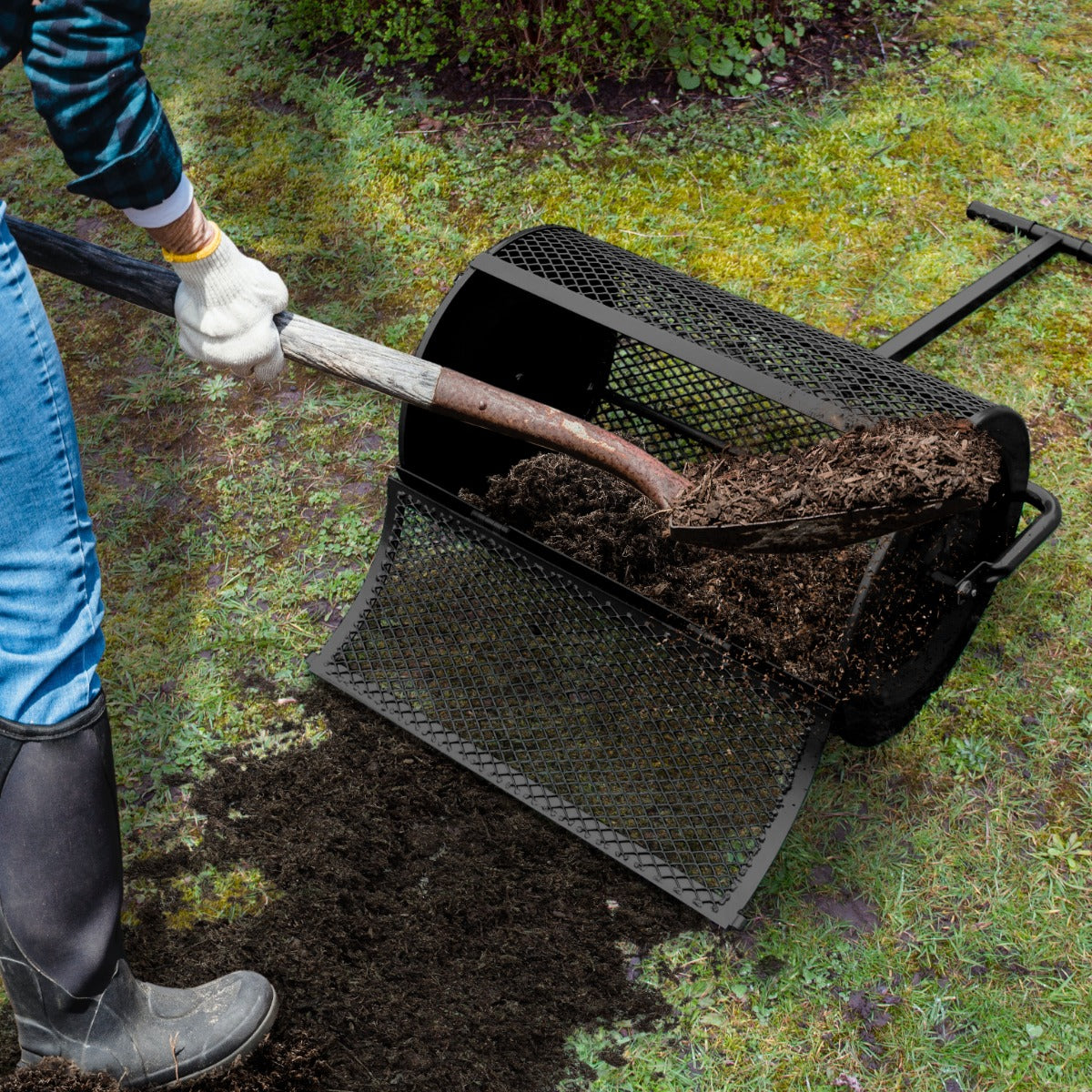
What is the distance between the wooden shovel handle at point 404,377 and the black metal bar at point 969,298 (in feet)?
3.53

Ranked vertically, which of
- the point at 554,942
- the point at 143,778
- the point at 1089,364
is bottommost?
the point at 143,778

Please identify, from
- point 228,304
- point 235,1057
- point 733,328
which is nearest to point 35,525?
point 228,304

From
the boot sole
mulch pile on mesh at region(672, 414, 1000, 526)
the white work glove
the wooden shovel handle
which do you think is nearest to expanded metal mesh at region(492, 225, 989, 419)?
mulch pile on mesh at region(672, 414, 1000, 526)

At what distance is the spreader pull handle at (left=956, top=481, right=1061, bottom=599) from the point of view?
2.35m

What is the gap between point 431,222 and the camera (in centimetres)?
400

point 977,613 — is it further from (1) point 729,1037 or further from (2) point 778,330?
(1) point 729,1037

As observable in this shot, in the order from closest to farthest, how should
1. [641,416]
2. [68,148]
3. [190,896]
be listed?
[68,148] < [190,896] < [641,416]

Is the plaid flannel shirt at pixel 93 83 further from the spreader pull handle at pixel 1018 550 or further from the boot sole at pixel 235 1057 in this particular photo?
the spreader pull handle at pixel 1018 550

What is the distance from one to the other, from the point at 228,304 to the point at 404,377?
0.40 metres

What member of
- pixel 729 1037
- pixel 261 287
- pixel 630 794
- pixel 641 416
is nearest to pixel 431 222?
pixel 641 416

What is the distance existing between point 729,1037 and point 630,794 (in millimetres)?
559

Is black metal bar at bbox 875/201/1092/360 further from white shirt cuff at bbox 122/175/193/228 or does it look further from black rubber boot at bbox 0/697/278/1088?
black rubber boot at bbox 0/697/278/1088

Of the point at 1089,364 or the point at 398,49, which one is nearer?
the point at 1089,364

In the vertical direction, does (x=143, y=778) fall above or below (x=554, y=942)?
below
